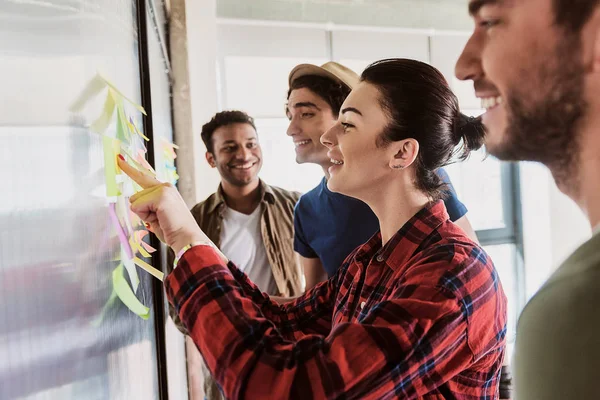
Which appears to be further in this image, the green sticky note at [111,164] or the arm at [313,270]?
the arm at [313,270]

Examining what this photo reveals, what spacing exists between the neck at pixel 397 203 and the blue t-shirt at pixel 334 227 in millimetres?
386

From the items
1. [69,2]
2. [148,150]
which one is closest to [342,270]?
[148,150]

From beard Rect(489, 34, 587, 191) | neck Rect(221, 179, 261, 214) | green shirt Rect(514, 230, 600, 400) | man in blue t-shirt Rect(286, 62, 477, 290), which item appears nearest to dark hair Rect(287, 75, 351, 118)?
man in blue t-shirt Rect(286, 62, 477, 290)

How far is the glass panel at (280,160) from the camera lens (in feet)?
9.75

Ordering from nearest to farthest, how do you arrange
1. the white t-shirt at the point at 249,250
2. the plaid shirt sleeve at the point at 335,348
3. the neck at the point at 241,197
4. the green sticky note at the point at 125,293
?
the plaid shirt sleeve at the point at 335,348, the green sticky note at the point at 125,293, the white t-shirt at the point at 249,250, the neck at the point at 241,197

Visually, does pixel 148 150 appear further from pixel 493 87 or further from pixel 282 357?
pixel 493 87

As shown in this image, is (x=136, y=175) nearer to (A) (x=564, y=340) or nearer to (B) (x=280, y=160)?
(A) (x=564, y=340)

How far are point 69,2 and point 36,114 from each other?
0.17 m

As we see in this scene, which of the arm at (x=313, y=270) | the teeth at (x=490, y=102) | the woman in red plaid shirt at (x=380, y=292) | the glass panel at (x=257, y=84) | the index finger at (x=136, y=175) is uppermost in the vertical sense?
the glass panel at (x=257, y=84)

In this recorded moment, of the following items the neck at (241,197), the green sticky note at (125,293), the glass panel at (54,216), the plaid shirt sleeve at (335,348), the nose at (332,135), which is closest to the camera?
the glass panel at (54,216)

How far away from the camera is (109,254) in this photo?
59 centimetres

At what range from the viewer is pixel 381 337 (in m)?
0.53

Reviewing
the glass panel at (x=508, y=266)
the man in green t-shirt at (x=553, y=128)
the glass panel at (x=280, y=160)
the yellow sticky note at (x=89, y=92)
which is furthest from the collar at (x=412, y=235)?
the glass panel at (x=508, y=266)

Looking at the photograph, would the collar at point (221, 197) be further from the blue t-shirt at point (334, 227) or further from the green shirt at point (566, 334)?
the green shirt at point (566, 334)
